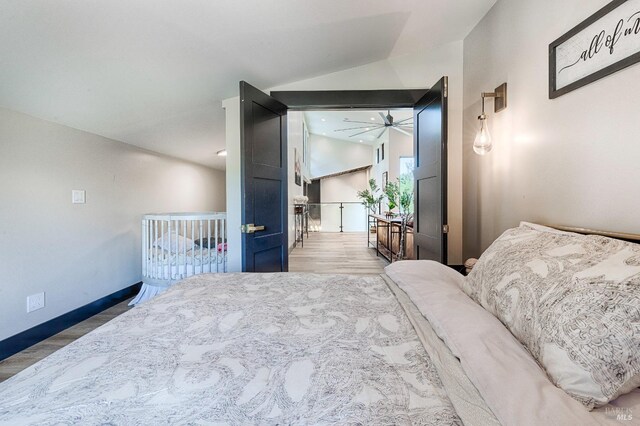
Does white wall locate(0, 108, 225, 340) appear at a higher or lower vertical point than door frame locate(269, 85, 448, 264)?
lower

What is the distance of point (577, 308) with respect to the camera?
2.19 feet

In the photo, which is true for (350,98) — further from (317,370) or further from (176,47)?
(317,370)

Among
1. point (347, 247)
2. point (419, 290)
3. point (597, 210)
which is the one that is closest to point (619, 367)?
point (419, 290)

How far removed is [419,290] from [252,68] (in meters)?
2.30

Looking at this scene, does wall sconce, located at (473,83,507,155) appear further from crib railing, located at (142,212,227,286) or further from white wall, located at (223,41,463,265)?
crib railing, located at (142,212,227,286)

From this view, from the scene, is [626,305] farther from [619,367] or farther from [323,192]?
[323,192]

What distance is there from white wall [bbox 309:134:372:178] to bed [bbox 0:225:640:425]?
1090 centimetres

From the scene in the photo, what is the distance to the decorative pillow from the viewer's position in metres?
0.58

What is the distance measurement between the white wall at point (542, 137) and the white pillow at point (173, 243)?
9.71 ft

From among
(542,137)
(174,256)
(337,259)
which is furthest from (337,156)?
(542,137)

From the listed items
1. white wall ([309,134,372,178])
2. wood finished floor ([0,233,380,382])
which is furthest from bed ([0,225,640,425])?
white wall ([309,134,372,178])

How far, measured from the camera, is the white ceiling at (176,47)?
158 cm

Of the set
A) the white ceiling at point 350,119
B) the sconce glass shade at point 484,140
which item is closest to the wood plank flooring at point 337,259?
the sconce glass shade at point 484,140

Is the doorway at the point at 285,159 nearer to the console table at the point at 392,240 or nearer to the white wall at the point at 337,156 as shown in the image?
the console table at the point at 392,240
